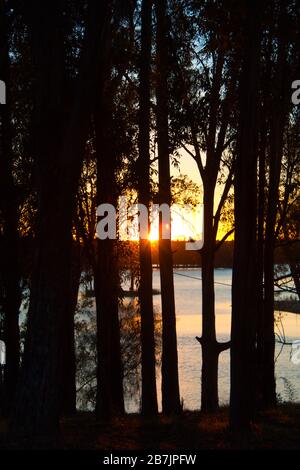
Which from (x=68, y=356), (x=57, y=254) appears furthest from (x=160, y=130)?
(x=57, y=254)

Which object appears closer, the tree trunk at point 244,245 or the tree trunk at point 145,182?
the tree trunk at point 244,245

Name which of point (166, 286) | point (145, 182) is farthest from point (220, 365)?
point (145, 182)

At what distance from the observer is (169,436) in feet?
30.7

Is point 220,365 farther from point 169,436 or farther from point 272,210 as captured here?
point 169,436

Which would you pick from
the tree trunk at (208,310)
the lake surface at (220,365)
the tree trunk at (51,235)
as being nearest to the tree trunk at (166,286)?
the tree trunk at (208,310)

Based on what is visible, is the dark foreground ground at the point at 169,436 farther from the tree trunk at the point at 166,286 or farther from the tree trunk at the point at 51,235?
the tree trunk at the point at 166,286

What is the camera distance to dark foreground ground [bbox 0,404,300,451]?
8411mm

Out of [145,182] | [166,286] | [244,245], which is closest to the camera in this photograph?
[244,245]

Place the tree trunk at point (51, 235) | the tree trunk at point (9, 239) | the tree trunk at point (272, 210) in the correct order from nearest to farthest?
the tree trunk at point (51, 235)
the tree trunk at point (9, 239)
the tree trunk at point (272, 210)

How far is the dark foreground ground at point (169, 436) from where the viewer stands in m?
8.41

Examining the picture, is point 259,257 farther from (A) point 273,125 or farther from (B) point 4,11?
(B) point 4,11

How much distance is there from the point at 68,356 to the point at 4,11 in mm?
7093

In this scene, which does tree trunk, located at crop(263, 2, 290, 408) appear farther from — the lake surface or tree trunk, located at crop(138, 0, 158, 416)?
the lake surface
